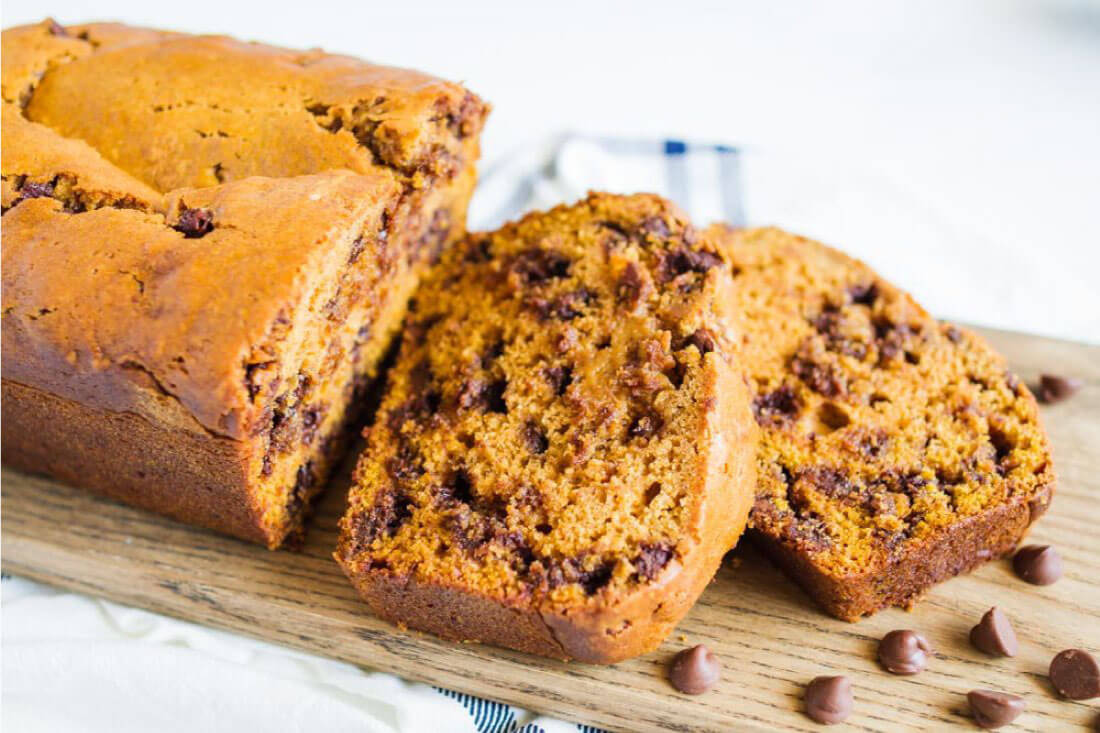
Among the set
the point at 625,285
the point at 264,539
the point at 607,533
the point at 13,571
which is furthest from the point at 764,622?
the point at 13,571

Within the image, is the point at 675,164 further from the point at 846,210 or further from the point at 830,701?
the point at 830,701

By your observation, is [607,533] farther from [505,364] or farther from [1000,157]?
[1000,157]

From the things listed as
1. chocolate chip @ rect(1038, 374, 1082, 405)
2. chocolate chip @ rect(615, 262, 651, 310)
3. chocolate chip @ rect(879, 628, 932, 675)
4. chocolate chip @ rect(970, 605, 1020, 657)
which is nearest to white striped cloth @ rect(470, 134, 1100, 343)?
chocolate chip @ rect(1038, 374, 1082, 405)

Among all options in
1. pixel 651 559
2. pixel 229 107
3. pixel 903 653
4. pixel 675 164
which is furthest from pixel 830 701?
pixel 675 164

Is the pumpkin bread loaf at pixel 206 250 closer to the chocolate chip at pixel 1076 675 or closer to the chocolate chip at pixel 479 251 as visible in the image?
the chocolate chip at pixel 479 251

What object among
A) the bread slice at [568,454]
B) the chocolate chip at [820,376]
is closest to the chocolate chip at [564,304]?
the bread slice at [568,454]

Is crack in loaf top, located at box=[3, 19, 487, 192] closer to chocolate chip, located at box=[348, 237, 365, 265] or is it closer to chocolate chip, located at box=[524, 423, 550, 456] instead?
chocolate chip, located at box=[348, 237, 365, 265]
